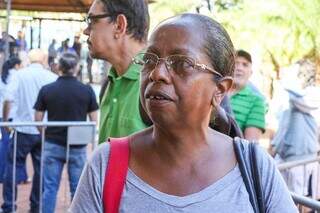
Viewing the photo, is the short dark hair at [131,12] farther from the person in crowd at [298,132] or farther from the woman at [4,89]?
the woman at [4,89]

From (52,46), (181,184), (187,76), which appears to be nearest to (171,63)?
(187,76)

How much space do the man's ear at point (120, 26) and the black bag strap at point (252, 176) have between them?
4.12ft

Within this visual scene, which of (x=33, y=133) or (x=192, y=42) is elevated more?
(x=192, y=42)

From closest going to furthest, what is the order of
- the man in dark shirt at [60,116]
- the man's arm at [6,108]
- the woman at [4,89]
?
the man in dark shirt at [60,116]
the woman at [4,89]
the man's arm at [6,108]

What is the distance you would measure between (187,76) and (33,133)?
5205 mm

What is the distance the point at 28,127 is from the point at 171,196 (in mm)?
5187

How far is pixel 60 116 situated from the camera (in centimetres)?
650

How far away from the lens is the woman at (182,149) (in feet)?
5.27

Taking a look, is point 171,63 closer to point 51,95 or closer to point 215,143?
point 215,143

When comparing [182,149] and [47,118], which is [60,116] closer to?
[47,118]

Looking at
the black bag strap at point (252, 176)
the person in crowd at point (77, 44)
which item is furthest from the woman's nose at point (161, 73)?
the person in crowd at point (77, 44)

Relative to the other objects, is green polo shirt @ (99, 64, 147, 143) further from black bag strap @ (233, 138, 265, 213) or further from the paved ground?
the paved ground

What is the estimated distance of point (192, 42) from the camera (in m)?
1.65

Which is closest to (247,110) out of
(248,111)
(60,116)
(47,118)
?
(248,111)
